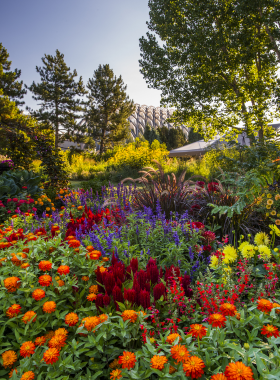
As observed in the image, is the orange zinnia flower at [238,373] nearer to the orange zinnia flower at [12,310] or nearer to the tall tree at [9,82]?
the orange zinnia flower at [12,310]

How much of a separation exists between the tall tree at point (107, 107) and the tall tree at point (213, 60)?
17889 millimetres

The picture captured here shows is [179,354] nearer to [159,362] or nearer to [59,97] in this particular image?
[159,362]

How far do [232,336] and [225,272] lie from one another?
0.38 meters

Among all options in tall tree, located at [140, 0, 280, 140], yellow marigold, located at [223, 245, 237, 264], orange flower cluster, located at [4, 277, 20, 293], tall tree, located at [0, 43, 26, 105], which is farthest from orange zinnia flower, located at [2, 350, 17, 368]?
tall tree, located at [0, 43, 26, 105]

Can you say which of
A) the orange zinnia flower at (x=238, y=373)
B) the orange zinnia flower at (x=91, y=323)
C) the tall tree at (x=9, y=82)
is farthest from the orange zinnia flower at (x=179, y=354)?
the tall tree at (x=9, y=82)

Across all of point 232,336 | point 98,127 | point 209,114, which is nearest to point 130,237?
point 232,336

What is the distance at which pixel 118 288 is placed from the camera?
4.21 feet

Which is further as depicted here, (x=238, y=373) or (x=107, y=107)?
(x=107, y=107)

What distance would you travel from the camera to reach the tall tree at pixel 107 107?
28.3 m

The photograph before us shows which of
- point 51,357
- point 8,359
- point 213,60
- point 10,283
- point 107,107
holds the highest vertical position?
point 107,107

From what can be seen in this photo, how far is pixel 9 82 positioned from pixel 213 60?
21.5 m

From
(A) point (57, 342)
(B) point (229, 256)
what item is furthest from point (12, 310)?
(B) point (229, 256)

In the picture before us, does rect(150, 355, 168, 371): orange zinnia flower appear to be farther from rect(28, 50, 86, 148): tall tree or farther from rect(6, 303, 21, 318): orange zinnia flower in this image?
rect(28, 50, 86, 148): tall tree

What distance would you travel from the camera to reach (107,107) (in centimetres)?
2839
